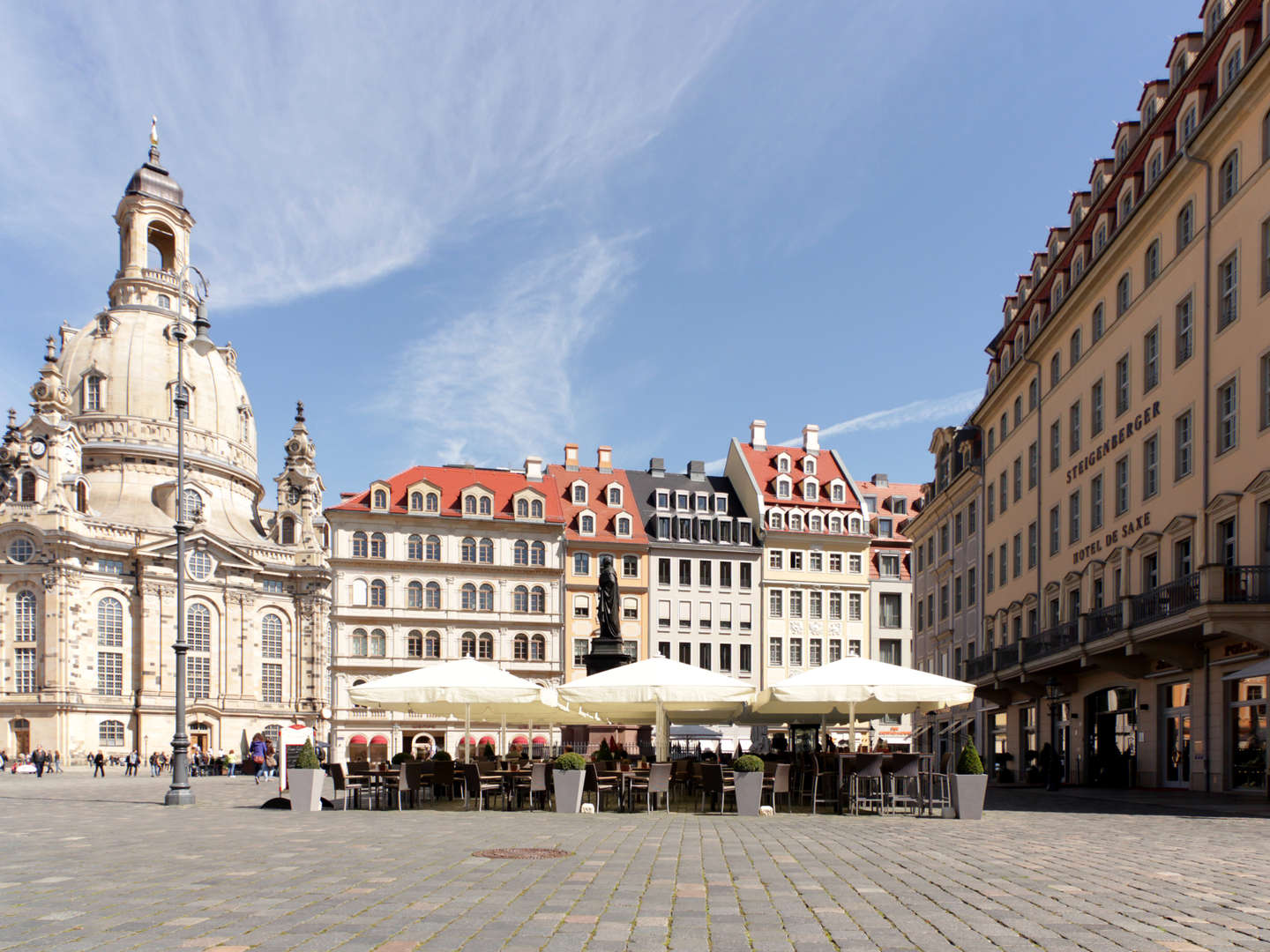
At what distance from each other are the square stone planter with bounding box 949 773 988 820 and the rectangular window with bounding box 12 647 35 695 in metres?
78.1

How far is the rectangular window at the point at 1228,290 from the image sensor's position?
2645cm

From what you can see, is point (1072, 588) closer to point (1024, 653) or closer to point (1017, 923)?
point (1024, 653)

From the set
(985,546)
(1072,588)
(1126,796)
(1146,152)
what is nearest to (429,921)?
(1126,796)

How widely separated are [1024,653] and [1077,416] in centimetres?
775

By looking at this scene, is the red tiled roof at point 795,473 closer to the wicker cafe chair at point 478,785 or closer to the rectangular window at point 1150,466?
the rectangular window at point 1150,466

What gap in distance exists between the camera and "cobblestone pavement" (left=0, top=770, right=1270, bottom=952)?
25.4 feet

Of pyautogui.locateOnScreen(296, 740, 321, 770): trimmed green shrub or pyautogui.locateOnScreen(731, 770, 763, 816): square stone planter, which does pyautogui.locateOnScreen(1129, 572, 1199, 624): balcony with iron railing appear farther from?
pyautogui.locateOnScreen(296, 740, 321, 770): trimmed green shrub

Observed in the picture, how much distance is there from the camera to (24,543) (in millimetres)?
83625

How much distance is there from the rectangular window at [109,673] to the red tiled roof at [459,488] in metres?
27.8

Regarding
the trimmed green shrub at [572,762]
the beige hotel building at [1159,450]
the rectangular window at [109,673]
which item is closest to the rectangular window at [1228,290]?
the beige hotel building at [1159,450]

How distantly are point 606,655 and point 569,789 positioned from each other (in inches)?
362

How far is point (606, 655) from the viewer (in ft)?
98.3

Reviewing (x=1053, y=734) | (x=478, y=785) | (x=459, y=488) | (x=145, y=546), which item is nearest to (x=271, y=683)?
(x=145, y=546)

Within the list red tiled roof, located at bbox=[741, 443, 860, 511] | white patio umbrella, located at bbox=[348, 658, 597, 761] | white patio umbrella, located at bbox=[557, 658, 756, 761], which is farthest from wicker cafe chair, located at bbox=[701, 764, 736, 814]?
red tiled roof, located at bbox=[741, 443, 860, 511]
